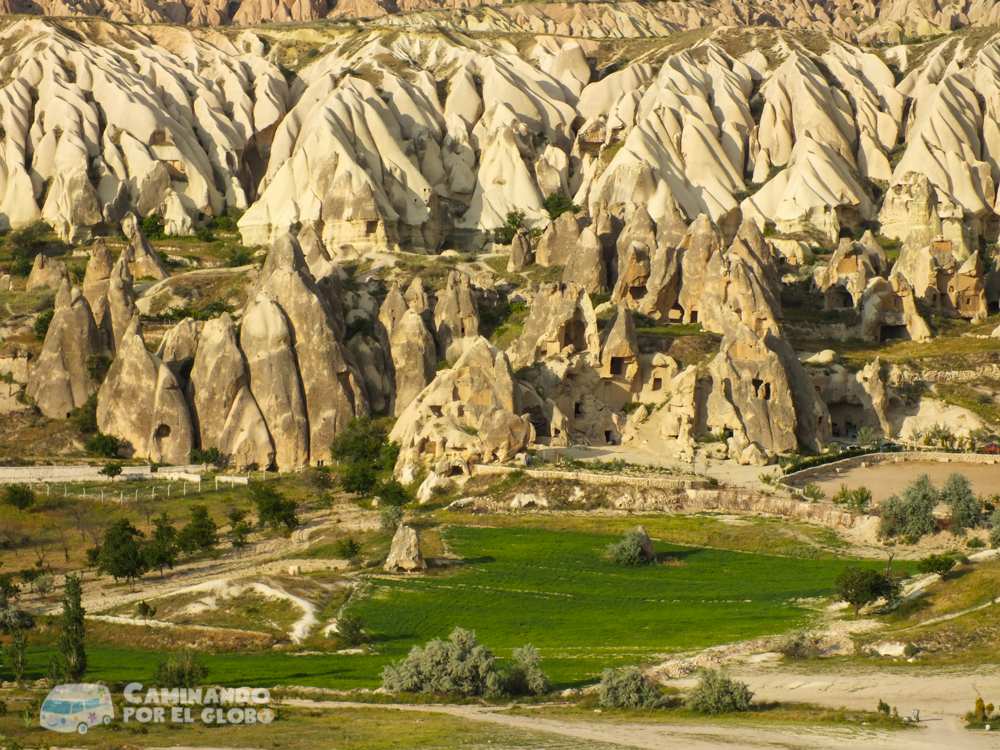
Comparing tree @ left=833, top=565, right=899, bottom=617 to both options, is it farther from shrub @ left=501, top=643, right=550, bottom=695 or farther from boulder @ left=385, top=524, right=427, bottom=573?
boulder @ left=385, top=524, right=427, bottom=573

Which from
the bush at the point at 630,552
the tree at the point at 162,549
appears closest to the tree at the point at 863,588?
the bush at the point at 630,552

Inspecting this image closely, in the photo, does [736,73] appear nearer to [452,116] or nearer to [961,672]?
[452,116]

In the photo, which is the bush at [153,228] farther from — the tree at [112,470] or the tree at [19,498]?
the tree at [19,498]

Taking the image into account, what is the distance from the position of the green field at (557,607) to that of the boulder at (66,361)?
80.4ft

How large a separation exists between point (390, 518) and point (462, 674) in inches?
758

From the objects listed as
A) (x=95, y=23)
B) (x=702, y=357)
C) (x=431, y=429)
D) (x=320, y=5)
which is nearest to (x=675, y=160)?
(x=702, y=357)

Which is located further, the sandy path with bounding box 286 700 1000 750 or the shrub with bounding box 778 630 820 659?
the shrub with bounding box 778 630 820 659

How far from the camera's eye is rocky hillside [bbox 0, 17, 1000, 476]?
59812 mm

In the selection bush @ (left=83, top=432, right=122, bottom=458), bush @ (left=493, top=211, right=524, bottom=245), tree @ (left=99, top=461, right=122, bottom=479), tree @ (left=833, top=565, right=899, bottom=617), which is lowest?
tree @ (left=833, top=565, right=899, bottom=617)

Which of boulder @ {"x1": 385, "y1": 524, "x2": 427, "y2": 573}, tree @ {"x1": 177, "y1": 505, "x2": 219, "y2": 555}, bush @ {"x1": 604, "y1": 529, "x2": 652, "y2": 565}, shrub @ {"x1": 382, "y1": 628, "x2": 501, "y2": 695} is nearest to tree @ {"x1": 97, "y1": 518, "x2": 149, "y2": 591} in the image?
tree @ {"x1": 177, "y1": 505, "x2": 219, "y2": 555}

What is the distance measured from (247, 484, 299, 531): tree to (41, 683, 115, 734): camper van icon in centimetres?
1964

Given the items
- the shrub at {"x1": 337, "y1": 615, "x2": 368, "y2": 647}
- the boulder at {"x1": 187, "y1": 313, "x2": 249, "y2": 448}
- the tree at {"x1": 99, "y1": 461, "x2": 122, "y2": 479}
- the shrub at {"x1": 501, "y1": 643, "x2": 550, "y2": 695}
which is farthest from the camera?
the boulder at {"x1": 187, "y1": 313, "x2": 249, "y2": 448}

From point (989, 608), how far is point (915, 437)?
28.1 meters

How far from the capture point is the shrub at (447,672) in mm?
29094
